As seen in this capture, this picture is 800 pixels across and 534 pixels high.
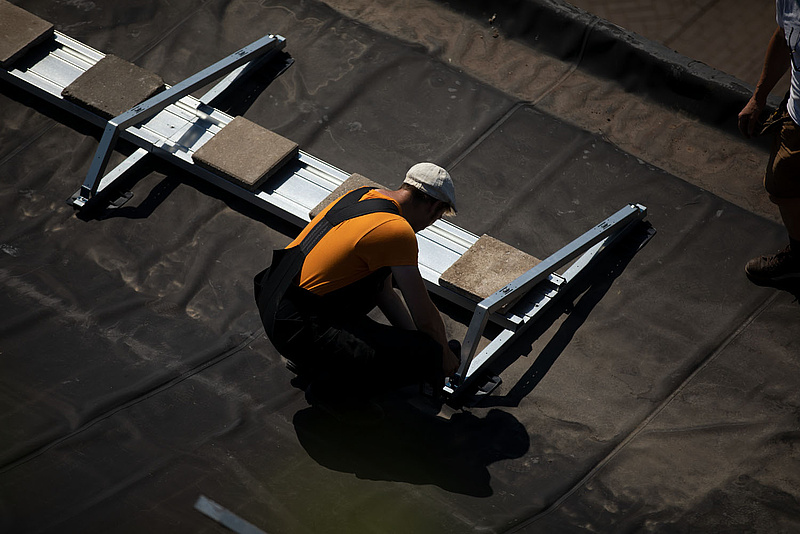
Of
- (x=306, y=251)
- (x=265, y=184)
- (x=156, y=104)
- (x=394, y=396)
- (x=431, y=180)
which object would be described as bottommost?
(x=394, y=396)

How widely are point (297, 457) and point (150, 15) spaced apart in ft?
9.62

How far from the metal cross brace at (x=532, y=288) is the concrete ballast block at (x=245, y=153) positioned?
1256 millimetres

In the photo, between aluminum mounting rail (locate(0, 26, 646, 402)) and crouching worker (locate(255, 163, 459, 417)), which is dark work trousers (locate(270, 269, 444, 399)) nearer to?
crouching worker (locate(255, 163, 459, 417))

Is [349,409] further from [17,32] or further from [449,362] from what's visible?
[17,32]

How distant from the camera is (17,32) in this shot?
4.04 meters

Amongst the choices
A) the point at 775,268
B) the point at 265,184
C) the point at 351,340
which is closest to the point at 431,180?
the point at 351,340

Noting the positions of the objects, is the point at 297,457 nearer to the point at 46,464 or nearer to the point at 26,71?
the point at 46,464

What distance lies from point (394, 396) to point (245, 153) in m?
1.39

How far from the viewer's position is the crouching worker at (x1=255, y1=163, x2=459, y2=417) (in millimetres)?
2430

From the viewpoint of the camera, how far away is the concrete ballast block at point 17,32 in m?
3.97

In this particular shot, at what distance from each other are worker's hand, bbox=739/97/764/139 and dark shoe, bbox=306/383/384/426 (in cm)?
182

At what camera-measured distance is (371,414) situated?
110 inches

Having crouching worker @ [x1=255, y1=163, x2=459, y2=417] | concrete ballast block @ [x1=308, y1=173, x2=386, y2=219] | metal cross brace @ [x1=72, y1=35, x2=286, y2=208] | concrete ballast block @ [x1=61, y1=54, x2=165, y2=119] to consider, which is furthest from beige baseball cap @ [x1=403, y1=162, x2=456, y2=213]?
concrete ballast block @ [x1=61, y1=54, x2=165, y2=119]

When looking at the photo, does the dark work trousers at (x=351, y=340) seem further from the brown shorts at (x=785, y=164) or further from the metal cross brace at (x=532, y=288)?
the brown shorts at (x=785, y=164)
